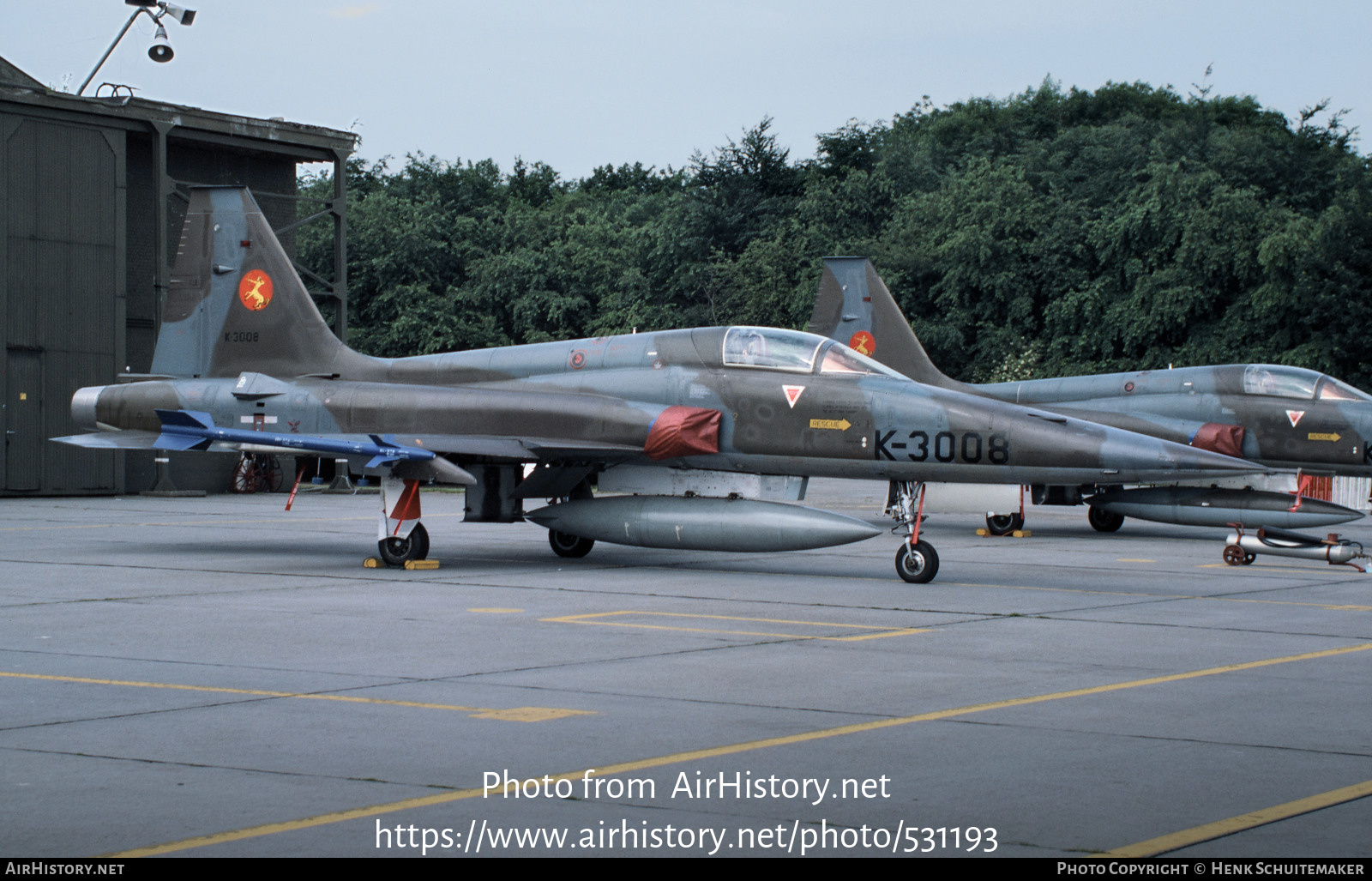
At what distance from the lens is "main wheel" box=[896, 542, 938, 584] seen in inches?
545

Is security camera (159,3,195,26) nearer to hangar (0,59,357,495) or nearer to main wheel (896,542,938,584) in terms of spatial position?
hangar (0,59,357,495)

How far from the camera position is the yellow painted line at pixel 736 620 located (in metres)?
10.2

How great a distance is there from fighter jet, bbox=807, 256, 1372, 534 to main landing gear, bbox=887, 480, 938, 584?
471cm

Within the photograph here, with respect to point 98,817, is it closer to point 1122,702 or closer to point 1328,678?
point 1122,702

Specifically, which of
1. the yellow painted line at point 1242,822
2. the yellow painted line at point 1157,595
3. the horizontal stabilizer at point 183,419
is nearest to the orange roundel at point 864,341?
the yellow painted line at point 1157,595

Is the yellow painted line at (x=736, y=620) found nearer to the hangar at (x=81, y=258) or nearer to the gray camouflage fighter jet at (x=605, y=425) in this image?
the gray camouflage fighter jet at (x=605, y=425)

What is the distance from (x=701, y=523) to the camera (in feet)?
47.5

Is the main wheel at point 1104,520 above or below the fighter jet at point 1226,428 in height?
below

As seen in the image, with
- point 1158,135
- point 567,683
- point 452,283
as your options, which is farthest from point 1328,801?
point 452,283

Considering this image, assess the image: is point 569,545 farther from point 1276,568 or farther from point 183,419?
point 1276,568

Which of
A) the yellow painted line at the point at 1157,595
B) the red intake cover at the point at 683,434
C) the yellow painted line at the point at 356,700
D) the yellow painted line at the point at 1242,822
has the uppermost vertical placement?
the red intake cover at the point at 683,434

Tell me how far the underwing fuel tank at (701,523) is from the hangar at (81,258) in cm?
1901

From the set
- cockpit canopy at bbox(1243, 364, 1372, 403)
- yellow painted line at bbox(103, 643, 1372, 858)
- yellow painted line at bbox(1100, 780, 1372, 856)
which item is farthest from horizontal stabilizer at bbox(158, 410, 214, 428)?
cockpit canopy at bbox(1243, 364, 1372, 403)

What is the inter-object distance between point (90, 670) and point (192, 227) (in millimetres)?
10812
